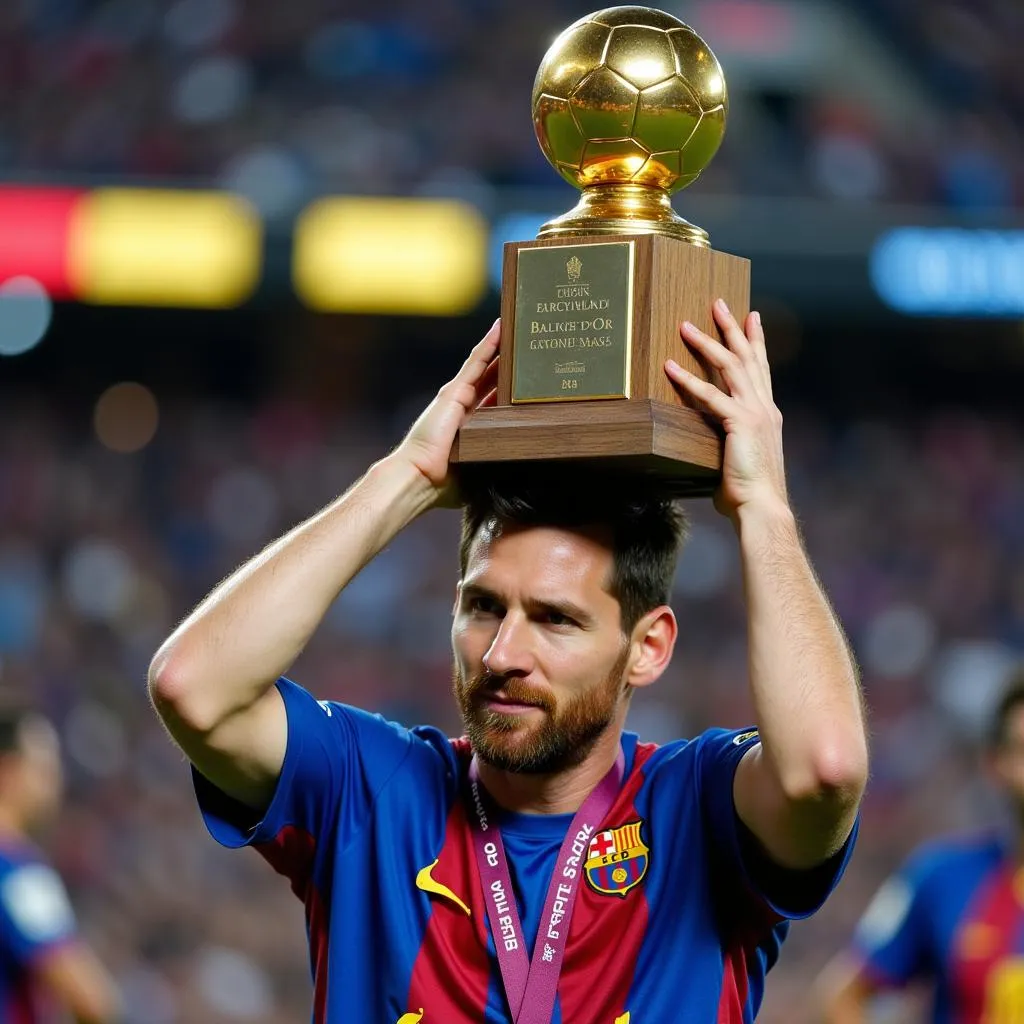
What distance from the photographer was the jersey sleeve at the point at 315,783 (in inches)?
102

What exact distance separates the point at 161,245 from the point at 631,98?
8383mm

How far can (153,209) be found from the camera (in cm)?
1045

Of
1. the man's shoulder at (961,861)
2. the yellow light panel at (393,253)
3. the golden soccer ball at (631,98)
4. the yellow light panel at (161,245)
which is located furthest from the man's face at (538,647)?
the yellow light panel at (161,245)

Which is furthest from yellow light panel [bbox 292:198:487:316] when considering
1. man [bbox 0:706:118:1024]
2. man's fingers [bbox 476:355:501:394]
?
man's fingers [bbox 476:355:501:394]

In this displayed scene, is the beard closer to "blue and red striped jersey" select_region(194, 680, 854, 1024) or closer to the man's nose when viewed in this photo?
the man's nose

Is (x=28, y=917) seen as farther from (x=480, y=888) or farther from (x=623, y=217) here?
(x=623, y=217)

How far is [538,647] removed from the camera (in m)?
2.54

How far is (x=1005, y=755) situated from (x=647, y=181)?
2.43m

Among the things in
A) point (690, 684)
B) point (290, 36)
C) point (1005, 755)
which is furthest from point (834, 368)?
point (1005, 755)

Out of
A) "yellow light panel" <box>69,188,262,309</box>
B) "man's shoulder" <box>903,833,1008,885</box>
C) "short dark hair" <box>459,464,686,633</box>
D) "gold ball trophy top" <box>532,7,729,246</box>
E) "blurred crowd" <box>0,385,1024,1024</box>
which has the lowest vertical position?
"man's shoulder" <box>903,833,1008,885</box>

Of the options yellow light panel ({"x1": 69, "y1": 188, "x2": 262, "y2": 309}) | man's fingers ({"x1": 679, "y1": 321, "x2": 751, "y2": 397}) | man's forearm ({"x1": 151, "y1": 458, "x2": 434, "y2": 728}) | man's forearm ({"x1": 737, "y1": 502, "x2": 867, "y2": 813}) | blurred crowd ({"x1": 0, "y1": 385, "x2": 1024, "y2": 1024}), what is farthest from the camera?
yellow light panel ({"x1": 69, "y1": 188, "x2": 262, "y2": 309})

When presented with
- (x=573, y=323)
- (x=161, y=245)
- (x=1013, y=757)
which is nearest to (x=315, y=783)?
(x=573, y=323)

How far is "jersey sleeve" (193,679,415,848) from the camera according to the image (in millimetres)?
2592

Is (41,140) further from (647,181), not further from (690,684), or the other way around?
(647,181)
